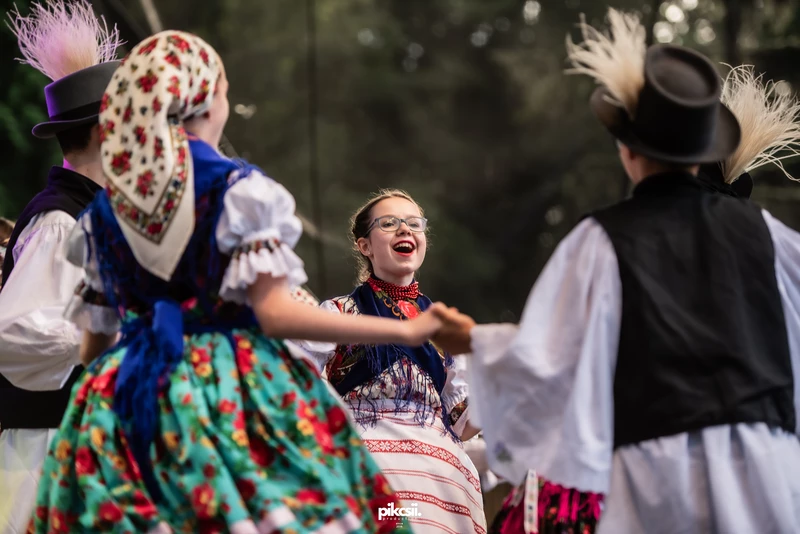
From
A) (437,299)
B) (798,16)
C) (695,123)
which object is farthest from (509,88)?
(695,123)

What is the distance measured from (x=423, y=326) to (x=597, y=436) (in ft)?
1.58

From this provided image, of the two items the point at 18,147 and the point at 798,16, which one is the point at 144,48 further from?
the point at 798,16

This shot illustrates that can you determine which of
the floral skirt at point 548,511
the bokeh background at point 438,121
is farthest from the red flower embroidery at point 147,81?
the bokeh background at point 438,121

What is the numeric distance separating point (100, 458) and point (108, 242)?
20.4 inches

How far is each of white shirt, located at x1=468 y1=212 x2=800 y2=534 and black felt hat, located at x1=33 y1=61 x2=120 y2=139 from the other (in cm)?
147

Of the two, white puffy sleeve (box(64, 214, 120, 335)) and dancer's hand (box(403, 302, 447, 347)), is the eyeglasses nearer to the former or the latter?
dancer's hand (box(403, 302, 447, 347))

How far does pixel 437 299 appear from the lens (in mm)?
12172

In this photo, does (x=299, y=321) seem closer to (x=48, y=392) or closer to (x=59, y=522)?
(x=59, y=522)

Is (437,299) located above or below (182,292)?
above

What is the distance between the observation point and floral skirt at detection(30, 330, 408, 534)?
218 centimetres

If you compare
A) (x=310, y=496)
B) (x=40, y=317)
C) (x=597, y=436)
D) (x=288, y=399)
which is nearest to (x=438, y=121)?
(x=40, y=317)

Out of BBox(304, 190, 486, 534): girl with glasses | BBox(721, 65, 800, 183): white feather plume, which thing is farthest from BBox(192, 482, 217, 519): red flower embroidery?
BBox(721, 65, 800, 183): white feather plume

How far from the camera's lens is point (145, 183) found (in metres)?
2.35

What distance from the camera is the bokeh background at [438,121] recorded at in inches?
468
